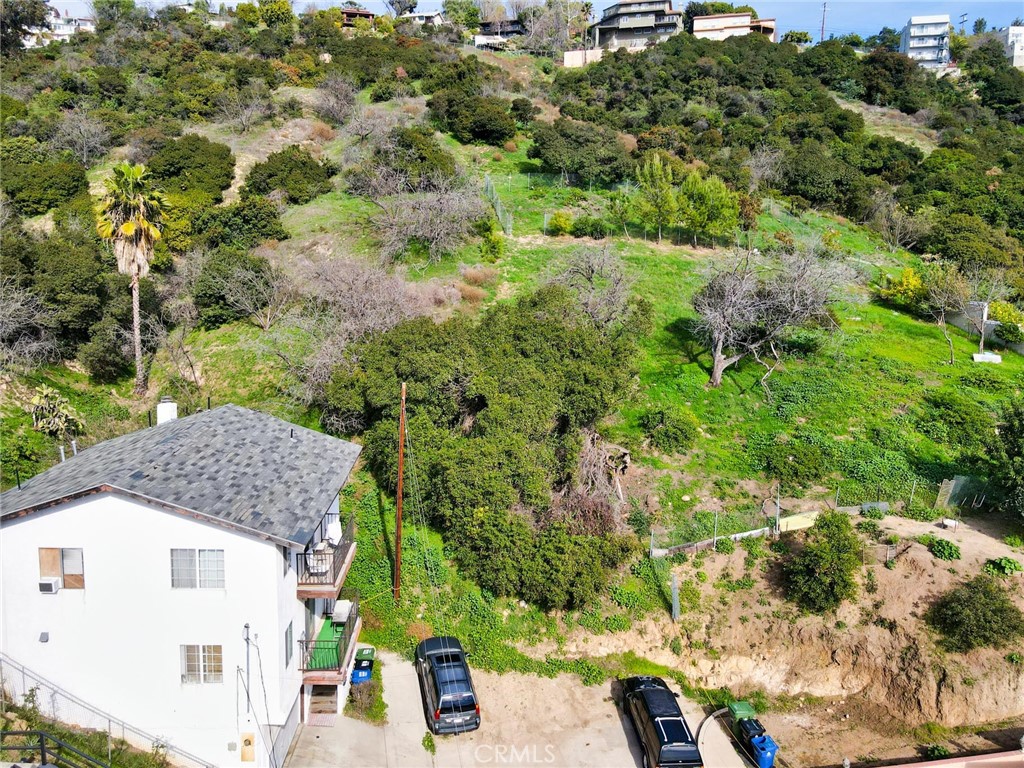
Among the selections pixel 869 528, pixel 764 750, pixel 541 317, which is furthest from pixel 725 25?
pixel 764 750

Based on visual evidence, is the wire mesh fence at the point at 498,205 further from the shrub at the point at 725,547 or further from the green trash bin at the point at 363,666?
the green trash bin at the point at 363,666

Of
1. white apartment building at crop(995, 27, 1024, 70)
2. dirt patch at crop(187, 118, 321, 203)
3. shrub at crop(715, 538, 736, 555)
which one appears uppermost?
white apartment building at crop(995, 27, 1024, 70)

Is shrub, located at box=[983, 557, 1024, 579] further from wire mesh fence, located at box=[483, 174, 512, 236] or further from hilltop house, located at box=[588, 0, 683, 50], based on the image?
hilltop house, located at box=[588, 0, 683, 50]

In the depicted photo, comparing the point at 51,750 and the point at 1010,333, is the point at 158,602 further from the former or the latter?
the point at 1010,333

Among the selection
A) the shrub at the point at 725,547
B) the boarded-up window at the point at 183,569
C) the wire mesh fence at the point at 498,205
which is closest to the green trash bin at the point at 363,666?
the boarded-up window at the point at 183,569

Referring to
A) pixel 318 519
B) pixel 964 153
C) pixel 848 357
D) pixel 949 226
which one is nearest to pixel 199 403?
pixel 318 519

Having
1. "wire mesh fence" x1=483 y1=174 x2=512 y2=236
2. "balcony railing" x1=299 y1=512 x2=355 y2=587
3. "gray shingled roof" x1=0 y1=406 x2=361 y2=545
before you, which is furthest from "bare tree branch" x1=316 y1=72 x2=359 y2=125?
"balcony railing" x1=299 y1=512 x2=355 y2=587
